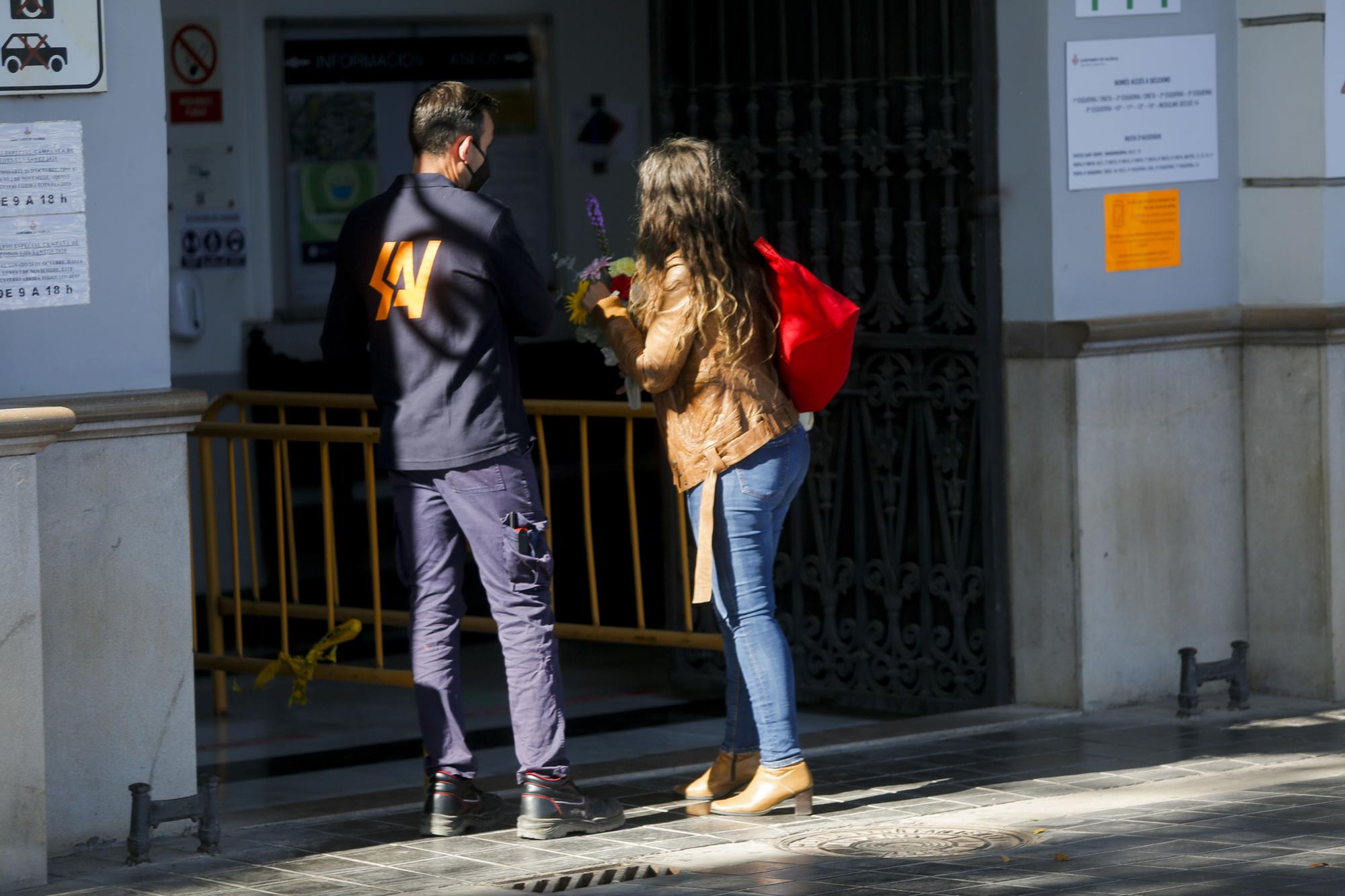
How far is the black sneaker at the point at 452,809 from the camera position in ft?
21.3

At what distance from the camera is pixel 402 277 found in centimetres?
636

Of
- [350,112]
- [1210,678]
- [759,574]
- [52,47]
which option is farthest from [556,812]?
[350,112]

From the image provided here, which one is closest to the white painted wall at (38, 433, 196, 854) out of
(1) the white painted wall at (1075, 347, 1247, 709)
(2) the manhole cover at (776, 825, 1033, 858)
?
(2) the manhole cover at (776, 825, 1033, 858)

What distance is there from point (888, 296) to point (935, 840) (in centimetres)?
273

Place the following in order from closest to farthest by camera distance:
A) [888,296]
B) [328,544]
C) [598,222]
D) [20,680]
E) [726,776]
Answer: [20,680], [598,222], [726,776], [888,296], [328,544]

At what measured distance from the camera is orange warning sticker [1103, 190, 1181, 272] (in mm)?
8211

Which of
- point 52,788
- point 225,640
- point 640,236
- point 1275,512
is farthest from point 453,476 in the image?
point 225,640

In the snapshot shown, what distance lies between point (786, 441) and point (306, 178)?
4779mm

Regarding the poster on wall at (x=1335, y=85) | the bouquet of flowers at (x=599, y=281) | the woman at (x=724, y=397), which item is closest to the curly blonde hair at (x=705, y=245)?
the woman at (x=724, y=397)

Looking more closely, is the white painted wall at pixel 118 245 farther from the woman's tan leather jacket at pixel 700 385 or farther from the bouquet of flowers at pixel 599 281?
the woman's tan leather jacket at pixel 700 385

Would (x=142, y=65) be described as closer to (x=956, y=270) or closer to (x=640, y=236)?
(x=640, y=236)

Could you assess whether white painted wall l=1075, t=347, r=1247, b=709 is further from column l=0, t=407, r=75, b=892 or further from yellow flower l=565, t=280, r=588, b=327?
column l=0, t=407, r=75, b=892

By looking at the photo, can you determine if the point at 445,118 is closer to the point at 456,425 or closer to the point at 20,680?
the point at 456,425

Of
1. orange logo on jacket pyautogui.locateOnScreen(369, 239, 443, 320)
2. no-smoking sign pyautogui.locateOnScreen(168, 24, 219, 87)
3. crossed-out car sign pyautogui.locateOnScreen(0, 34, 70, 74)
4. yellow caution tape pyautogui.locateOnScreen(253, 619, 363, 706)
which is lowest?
yellow caution tape pyautogui.locateOnScreen(253, 619, 363, 706)
